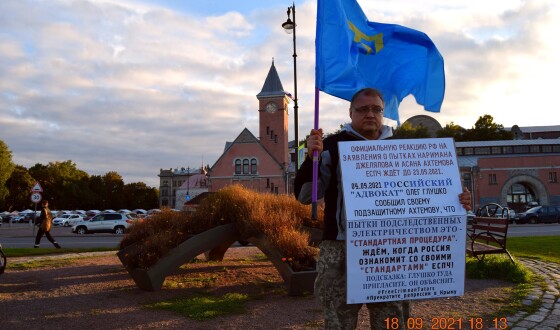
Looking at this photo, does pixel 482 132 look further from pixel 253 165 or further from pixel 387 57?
pixel 387 57

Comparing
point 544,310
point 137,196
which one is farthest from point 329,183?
point 137,196

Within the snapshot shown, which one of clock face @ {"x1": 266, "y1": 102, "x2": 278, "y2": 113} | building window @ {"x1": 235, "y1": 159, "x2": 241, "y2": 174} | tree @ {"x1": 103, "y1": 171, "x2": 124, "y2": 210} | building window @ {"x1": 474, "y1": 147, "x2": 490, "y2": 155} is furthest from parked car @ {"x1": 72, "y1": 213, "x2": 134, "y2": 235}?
tree @ {"x1": 103, "y1": 171, "x2": 124, "y2": 210}

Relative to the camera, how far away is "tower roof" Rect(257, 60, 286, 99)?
60531 millimetres

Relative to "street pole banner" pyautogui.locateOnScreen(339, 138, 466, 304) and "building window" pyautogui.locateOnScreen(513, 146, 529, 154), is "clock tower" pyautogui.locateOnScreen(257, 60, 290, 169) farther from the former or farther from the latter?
"street pole banner" pyautogui.locateOnScreen(339, 138, 466, 304)

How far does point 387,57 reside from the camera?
4332 millimetres

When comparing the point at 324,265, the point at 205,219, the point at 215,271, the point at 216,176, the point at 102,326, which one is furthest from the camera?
the point at 216,176

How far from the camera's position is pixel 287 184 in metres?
55.3

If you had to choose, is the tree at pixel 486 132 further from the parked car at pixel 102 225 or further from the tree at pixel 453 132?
the parked car at pixel 102 225

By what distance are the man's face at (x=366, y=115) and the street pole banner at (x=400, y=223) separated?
0.44ft

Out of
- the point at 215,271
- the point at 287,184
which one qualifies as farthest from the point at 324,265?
the point at 287,184

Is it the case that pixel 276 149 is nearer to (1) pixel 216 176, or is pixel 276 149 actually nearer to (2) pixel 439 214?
(1) pixel 216 176

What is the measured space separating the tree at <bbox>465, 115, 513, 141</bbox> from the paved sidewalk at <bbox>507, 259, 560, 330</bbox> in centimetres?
7552

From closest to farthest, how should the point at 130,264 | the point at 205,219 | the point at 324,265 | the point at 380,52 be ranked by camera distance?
the point at 324,265, the point at 380,52, the point at 130,264, the point at 205,219

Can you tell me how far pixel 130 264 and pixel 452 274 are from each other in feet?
18.0
